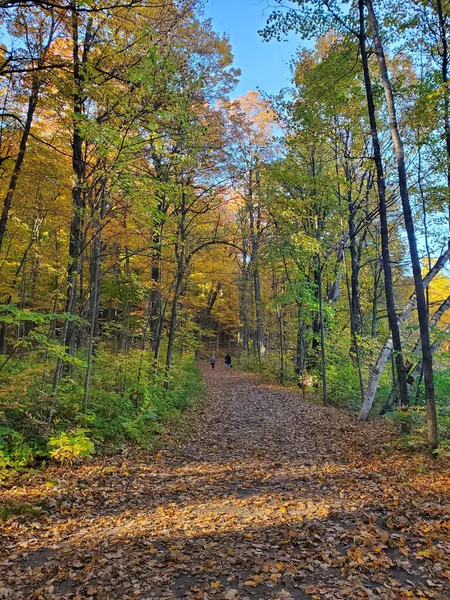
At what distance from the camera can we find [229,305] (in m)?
35.1

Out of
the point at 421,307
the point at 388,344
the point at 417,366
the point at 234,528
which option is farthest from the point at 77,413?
the point at 417,366

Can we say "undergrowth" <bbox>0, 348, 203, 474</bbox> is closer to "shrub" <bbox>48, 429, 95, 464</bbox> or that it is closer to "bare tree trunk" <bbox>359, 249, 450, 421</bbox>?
"shrub" <bbox>48, 429, 95, 464</bbox>

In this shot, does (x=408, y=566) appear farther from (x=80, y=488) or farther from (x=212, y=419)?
(x=212, y=419)

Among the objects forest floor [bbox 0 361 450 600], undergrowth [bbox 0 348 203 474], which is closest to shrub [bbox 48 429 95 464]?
undergrowth [bbox 0 348 203 474]

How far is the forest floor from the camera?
316cm

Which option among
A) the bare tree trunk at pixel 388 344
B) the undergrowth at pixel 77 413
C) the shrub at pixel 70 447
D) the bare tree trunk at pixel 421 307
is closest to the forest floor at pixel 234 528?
the shrub at pixel 70 447

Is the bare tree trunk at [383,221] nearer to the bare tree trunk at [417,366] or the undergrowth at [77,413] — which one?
the bare tree trunk at [417,366]

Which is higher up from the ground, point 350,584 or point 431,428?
point 431,428

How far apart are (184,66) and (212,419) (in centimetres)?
1010

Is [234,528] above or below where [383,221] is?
below

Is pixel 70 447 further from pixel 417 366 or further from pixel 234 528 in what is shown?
pixel 417 366

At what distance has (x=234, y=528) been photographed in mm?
4141

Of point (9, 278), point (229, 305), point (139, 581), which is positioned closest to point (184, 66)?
point (9, 278)

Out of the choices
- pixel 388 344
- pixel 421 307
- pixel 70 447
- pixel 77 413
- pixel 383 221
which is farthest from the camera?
pixel 388 344
